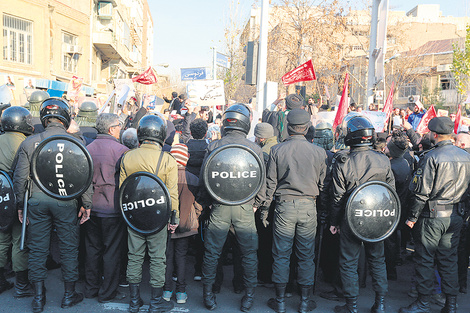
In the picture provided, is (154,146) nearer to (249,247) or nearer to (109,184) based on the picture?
(109,184)

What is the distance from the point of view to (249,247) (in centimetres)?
478

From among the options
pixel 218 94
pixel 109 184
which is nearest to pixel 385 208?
pixel 109 184

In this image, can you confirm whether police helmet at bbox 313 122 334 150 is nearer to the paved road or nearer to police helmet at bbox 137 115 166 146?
the paved road

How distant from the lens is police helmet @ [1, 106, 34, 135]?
504 centimetres

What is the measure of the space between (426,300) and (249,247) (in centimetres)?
216

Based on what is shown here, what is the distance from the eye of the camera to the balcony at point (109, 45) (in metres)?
29.5

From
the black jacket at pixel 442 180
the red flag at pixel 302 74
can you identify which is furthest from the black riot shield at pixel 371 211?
the red flag at pixel 302 74

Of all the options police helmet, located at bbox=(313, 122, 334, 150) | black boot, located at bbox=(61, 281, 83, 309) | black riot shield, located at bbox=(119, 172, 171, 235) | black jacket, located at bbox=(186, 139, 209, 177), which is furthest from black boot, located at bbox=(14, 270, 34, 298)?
police helmet, located at bbox=(313, 122, 334, 150)

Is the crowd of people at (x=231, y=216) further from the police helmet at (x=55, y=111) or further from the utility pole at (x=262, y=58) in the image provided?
the utility pole at (x=262, y=58)

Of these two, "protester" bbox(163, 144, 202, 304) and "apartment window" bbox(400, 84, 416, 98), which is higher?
"apartment window" bbox(400, 84, 416, 98)

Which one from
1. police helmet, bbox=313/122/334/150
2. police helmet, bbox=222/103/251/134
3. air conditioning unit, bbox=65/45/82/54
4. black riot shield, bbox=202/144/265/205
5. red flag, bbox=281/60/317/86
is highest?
air conditioning unit, bbox=65/45/82/54

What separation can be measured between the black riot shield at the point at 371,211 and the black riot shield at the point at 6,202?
393 centimetres

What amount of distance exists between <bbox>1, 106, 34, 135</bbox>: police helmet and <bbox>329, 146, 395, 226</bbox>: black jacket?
3890mm

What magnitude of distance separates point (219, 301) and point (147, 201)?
63.3 inches
